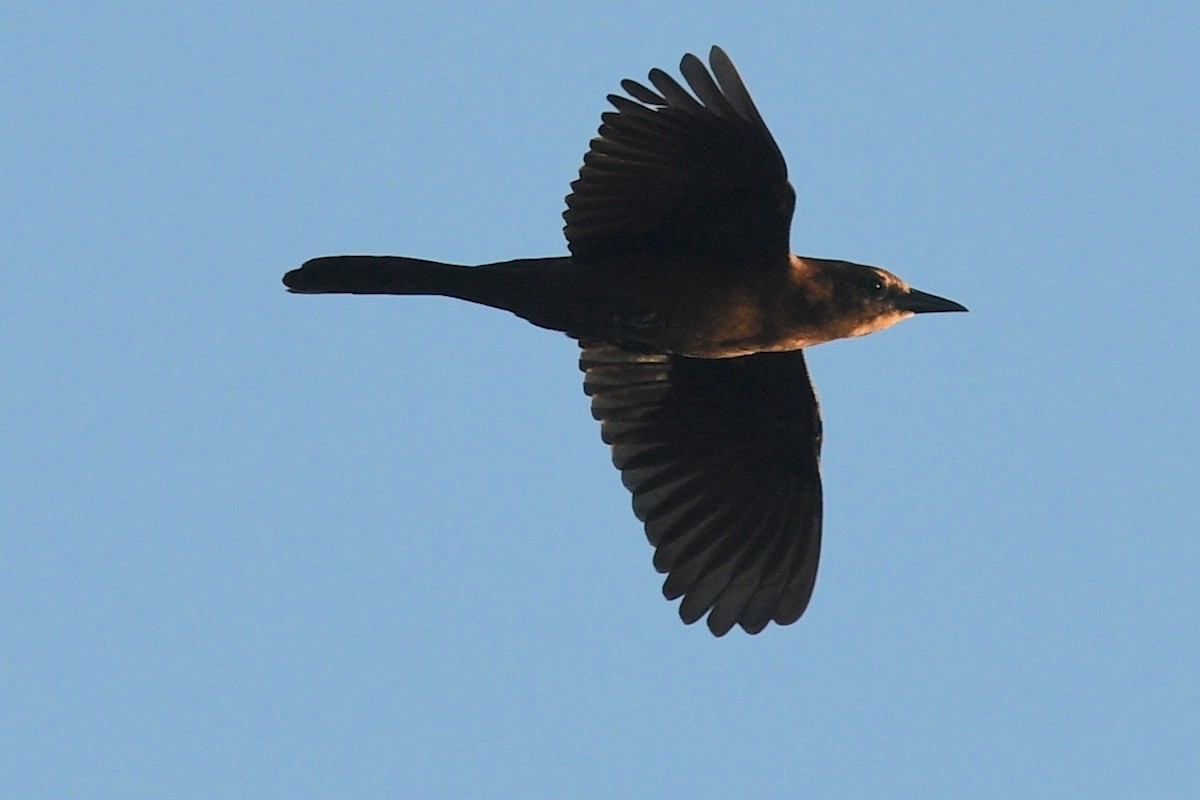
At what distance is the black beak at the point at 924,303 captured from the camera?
7.21 metres

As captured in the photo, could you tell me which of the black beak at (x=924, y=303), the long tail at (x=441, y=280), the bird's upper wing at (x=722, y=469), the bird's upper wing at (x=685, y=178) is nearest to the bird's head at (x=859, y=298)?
the black beak at (x=924, y=303)

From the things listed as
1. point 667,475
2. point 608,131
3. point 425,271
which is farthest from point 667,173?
point 667,475

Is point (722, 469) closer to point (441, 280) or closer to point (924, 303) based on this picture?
point (924, 303)

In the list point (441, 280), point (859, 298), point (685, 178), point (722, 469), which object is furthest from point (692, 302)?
point (722, 469)

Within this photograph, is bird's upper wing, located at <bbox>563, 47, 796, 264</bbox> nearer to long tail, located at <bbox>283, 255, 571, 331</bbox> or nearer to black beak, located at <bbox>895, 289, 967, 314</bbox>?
long tail, located at <bbox>283, 255, 571, 331</bbox>

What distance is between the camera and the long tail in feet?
22.4

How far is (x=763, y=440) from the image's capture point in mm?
7812

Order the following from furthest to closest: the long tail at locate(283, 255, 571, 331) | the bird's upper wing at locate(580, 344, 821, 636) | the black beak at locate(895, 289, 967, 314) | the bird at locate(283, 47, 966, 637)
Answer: the bird's upper wing at locate(580, 344, 821, 636), the black beak at locate(895, 289, 967, 314), the long tail at locate(283, 255, 571, 331), the bird at locate(283, 47, 966, 637)

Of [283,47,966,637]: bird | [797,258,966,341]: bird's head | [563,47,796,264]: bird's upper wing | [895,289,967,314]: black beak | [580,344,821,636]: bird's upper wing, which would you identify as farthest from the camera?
[580,344,821,636]: bird's upper wing

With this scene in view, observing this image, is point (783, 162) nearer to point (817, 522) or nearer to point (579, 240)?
point (579, 240)

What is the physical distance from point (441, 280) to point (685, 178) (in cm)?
96

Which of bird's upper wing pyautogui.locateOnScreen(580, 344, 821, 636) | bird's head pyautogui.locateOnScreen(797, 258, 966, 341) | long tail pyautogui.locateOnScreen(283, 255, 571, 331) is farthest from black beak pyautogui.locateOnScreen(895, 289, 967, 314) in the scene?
long tail pyautogui.locateOnScreen(283, 255, 571, 331)

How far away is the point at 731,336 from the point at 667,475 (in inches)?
38.4

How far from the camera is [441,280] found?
684 centimetres
